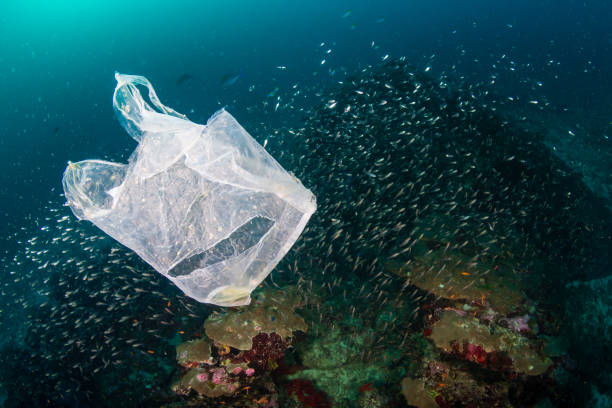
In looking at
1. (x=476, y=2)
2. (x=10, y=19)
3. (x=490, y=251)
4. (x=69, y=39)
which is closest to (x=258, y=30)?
(x=69, y=39)

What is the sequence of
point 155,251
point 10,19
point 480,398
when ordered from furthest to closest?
point 10,19, point 480,398, point 155,251

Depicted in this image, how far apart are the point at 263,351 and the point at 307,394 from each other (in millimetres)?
954

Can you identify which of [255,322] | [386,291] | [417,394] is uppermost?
[255,322]

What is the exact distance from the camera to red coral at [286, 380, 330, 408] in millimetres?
4820

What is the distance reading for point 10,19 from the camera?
61.2 meters

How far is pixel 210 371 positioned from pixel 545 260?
6404mm

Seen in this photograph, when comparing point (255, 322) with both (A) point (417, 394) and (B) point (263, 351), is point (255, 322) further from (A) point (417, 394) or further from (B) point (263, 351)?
(A) point (417, 394)

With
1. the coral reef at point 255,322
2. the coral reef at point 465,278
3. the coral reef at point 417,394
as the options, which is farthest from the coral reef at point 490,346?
the coral reef at point 255,322

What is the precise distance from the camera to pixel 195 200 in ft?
8.84

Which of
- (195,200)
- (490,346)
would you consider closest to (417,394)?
(490,346)

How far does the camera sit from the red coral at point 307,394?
15.8ft

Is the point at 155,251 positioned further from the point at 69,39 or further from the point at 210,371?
the point at 69,39

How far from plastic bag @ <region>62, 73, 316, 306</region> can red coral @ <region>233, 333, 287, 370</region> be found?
2.50 metres

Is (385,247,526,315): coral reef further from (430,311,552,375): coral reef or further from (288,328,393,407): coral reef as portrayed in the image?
(288,328,393,407): coral reef
